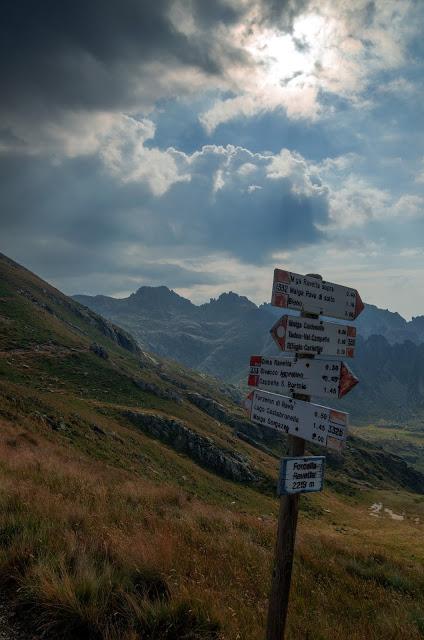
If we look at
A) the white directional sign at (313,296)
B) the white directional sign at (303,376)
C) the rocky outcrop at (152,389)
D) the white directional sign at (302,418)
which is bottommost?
the rocky outcrop at (152,389)

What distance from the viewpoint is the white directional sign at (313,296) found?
545cm

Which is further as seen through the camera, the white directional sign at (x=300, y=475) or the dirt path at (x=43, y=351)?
the dirt path at (x=43, y=351)

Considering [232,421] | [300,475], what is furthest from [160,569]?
[232,421]

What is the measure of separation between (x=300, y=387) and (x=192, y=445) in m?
54.3

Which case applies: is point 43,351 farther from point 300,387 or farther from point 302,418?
point 302,418

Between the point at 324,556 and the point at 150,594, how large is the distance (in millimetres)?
6662

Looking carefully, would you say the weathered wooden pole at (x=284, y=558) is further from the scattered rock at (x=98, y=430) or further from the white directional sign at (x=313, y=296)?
the scattered rock at (x=98, y=430)

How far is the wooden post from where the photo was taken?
4.98 meters

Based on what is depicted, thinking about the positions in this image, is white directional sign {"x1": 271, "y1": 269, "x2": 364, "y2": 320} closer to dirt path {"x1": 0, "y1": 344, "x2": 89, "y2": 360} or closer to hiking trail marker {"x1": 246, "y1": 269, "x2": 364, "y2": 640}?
hiking trail marker {"x1": 246, "y1": 269, "x2": 364, "y2": 640}

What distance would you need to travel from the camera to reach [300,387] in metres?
5.38

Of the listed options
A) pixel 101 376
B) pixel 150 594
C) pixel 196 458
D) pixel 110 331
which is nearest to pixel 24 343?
pixel 101 376

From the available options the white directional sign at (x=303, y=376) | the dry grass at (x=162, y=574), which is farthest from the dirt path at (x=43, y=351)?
the white directional sign at (x=303, y=376)

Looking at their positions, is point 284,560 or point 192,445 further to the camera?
point 192,445

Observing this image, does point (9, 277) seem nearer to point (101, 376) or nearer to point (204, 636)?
point (101, 376)
